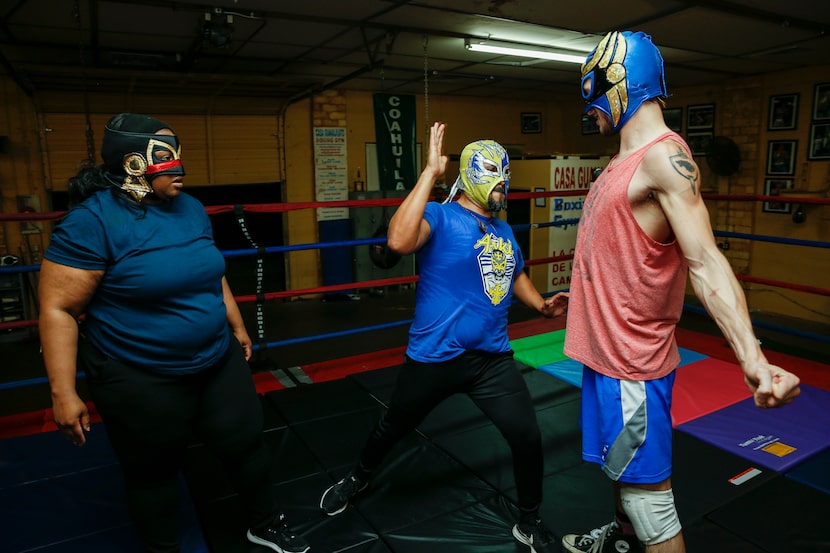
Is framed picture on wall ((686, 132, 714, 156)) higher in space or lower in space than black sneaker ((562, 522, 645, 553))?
higher

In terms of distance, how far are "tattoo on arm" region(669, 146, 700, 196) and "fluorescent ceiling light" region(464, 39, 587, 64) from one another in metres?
3.93

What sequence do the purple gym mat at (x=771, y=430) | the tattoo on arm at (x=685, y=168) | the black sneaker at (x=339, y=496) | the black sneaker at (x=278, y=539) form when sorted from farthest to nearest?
the purple gym mat at (x=771, y=430) → the black sneaker at (x=339, y=496) → the black sneaker at (x=278, y=539) → the tattoo on arm at (x=685, y=168)

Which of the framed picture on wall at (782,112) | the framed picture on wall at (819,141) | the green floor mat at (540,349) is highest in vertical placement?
the framed picture on wall at (782,112)

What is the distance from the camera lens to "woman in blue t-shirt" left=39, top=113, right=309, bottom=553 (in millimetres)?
1404

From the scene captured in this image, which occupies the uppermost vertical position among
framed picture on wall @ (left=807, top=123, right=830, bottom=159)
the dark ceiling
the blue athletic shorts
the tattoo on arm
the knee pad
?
the dark ceiling

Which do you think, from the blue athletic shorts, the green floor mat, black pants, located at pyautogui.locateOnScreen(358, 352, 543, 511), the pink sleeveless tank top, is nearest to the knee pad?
the blue athletic shorts

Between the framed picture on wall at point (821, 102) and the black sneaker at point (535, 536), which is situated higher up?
the framed picture on wall at point (821, 102)

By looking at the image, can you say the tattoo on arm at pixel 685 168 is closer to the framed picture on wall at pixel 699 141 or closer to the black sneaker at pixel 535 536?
the black sneaker at pixel 535 536

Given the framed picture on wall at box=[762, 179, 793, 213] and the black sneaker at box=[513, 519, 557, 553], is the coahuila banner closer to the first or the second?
the framed picture on wall at box=[762, 179, 793, 213]

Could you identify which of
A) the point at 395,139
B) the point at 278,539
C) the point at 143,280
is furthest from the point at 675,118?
the point at 143,280

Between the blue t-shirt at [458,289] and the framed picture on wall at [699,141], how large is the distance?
628cm

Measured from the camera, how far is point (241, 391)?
1.68m

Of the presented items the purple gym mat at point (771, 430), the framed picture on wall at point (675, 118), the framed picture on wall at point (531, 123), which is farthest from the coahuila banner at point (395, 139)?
the purple gym mat at point (771, 430)

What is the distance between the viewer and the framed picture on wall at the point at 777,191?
6270 millimetres
